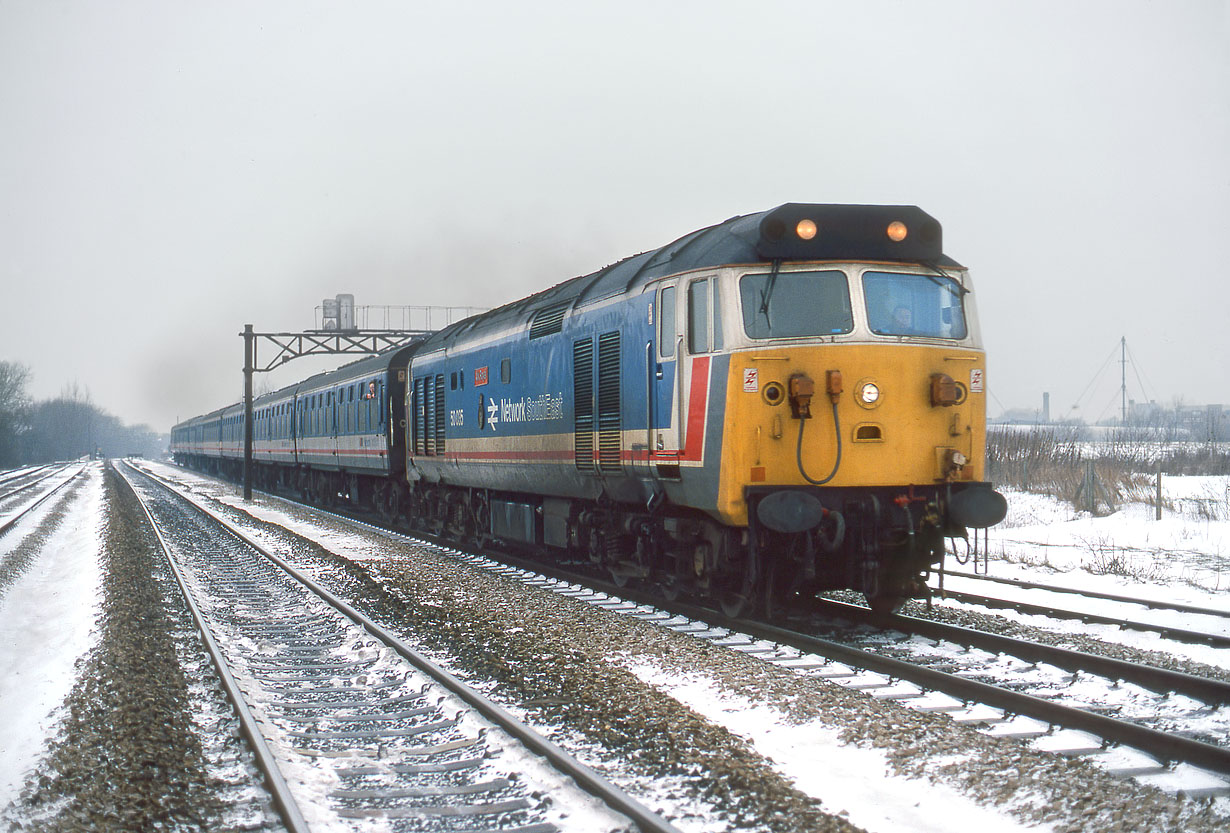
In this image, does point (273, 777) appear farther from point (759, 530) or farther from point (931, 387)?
point (931, 387)

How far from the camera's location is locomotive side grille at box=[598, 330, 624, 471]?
33.9ft

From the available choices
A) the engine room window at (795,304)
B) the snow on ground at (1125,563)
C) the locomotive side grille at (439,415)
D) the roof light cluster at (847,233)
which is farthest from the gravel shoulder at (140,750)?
the locomotive side grille at (439,415)

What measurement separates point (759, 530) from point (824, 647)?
1.11 m

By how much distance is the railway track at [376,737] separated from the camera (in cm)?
472

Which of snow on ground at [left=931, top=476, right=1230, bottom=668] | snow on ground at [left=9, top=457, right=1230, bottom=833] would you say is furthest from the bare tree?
snow on ground at [left=931, top=476, right=1230, bottom=668]

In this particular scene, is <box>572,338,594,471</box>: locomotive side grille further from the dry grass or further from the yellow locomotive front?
the dry grass

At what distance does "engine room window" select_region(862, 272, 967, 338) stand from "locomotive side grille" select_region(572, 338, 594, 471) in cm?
338

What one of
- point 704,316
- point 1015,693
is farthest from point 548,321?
point 1015,693

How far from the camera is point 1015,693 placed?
609 cm

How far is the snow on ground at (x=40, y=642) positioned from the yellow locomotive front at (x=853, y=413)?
494 centimetres

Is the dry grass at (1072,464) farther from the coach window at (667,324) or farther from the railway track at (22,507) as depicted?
the railway track at (22,507)

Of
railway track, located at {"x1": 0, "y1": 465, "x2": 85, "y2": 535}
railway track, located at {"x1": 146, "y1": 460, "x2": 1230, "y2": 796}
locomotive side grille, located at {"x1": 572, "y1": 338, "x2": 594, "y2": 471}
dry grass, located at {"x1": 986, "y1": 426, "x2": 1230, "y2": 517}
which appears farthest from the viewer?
railway track, located at {"x1": 0, "y1": 465, "x2": 85, "y2": 535}

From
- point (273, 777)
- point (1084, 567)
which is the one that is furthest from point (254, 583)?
point (1084, 567)

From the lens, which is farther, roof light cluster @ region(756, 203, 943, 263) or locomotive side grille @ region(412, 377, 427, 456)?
locomotive side grille @ region(412, 377, 427, 456)
